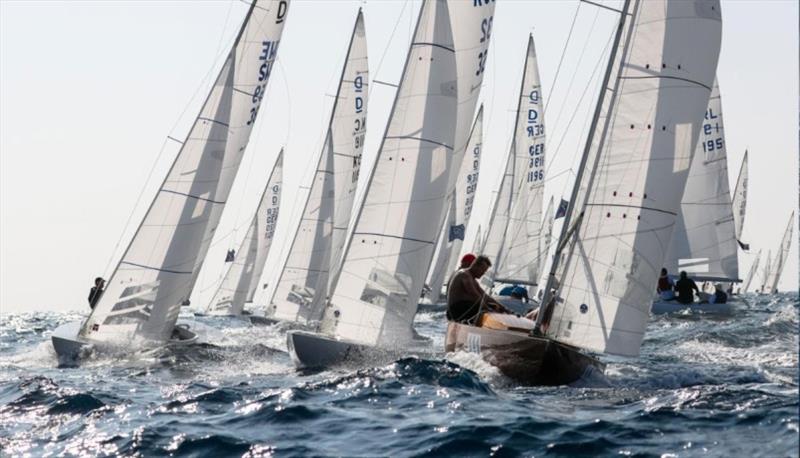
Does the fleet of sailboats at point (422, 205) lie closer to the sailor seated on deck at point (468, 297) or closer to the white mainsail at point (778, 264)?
the sailor seated on deck at point (468, 297)

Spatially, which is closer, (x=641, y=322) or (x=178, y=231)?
(x=641, y=322)

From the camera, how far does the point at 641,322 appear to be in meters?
14.0

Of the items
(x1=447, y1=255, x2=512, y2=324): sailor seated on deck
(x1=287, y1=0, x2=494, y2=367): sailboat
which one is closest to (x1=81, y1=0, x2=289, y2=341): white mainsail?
(x1=287, y1=0, x2=494, y2=367): sailboat

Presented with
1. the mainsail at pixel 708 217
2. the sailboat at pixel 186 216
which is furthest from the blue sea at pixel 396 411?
the mainsail at pixel 708 217

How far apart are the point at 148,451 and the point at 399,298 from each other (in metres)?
8.48

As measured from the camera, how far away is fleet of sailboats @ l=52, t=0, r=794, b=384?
547 inches

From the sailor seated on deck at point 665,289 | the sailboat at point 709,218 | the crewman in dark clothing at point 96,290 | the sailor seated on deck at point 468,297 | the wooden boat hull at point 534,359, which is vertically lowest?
the crewman in dark clothing at point 96,290

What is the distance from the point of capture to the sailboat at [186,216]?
714 inches

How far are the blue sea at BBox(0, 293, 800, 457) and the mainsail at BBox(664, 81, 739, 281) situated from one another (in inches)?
651

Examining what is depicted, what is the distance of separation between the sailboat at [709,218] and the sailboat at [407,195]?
48.5 ft

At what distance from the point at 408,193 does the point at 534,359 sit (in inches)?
214

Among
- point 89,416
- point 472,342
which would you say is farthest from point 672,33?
point 89,416

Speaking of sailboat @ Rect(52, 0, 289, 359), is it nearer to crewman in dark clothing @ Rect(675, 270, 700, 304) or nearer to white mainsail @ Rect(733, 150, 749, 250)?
crewman in dark clothing @ Rect(675, 270, 700, 304)

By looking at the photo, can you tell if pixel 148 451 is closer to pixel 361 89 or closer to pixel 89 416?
pixel 89 416
